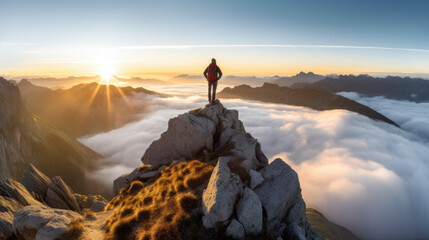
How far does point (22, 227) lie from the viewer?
46.9 feet

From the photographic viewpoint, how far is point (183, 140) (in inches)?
1189

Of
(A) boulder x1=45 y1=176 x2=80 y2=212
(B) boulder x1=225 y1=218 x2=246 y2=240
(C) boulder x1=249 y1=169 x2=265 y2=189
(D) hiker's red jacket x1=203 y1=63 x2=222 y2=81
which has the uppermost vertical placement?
(D) hiker's red jacket x1=203 y1=63 x2=222 y2=81

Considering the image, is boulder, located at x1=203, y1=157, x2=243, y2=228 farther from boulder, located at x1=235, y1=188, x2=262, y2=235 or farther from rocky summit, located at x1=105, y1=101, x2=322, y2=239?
boulder, located at x1=235, y1=188, x2=262, y2=235

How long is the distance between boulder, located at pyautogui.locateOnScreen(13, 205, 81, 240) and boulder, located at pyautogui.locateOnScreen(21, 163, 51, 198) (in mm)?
25586

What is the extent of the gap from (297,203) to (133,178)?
77.0 feet

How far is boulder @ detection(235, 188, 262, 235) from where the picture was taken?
13055 mm

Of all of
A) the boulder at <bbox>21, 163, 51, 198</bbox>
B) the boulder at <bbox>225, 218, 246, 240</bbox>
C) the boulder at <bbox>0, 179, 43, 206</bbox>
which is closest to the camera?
the boulder at <bbox>225, 218, 246, 240</bbox>

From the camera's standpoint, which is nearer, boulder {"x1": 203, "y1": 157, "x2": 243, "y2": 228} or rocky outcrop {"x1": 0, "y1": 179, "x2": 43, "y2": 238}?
boulder {"x1": 203, "y1": 157, "x2": 243, "y2": 228}

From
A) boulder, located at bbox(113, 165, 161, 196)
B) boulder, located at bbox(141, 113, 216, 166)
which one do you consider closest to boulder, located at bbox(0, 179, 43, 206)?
boulder, located at bbox(113, 165, 161, 196)

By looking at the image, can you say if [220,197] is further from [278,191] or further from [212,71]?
[212,71]

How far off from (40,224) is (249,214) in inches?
583

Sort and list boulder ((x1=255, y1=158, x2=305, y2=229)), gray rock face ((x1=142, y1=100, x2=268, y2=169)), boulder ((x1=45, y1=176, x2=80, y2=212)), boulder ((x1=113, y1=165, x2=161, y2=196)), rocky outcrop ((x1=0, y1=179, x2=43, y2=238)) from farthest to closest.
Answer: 1. boulder ((x1=45, y1=176, x2=80, y2=212))
2. gray rock face ((x1=142, y1=100, x2=268, y2=169))
3. boulder ((x1=113, y1=165, x2=161, y2=196))
4. rocky outcrop ((x1=0, y1=179, x2=43, y2=238))
5. boulder ((x1=255, y1=158, x2=305, y2=229))

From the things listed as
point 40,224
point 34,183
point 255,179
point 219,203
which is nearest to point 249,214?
point 219,203

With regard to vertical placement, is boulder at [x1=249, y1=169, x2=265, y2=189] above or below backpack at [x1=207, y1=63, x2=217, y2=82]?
below
